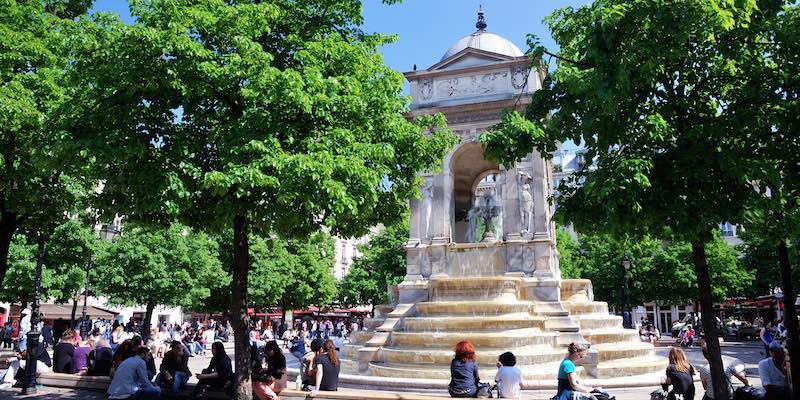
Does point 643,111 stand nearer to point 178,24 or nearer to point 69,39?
point 178,24

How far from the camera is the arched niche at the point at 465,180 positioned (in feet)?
70.0

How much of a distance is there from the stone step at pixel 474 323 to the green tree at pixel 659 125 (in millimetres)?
6276

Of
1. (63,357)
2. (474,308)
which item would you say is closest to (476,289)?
(474,308)

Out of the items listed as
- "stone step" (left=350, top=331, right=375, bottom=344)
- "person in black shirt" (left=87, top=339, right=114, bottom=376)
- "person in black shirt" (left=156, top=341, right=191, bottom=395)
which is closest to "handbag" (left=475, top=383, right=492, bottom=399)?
"person in black shirt" (left=156, top=341, right=191, bottom=395)

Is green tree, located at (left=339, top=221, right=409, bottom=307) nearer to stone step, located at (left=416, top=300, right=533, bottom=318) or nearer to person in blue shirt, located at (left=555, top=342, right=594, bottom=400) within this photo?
stone step, located at (left=416, top=300, right=533, bottom=318)

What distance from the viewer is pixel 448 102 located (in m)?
19.3

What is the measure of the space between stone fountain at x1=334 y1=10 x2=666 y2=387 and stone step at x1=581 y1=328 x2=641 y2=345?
3 cm

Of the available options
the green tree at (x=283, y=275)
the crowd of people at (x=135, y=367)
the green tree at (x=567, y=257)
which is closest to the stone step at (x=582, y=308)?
the crowd of people at (x=135, y=367)

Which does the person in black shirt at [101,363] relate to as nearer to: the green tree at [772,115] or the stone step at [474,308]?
the stone step at [474,308]

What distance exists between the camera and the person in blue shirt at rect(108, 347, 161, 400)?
9.01 meters

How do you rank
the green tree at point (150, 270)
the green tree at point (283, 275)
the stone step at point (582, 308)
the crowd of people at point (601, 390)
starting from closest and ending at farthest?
the crowd of people at point (601, 390), the stone step at point (582, 308), the green tree at point (150, 270), the green tree at point (283, 275)

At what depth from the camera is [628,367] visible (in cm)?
1354

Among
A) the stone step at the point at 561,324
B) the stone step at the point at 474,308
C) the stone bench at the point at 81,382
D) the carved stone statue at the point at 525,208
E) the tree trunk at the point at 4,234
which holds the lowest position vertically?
the stone bench at the point at 81,382

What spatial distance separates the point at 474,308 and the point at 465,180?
8545 millimetres
